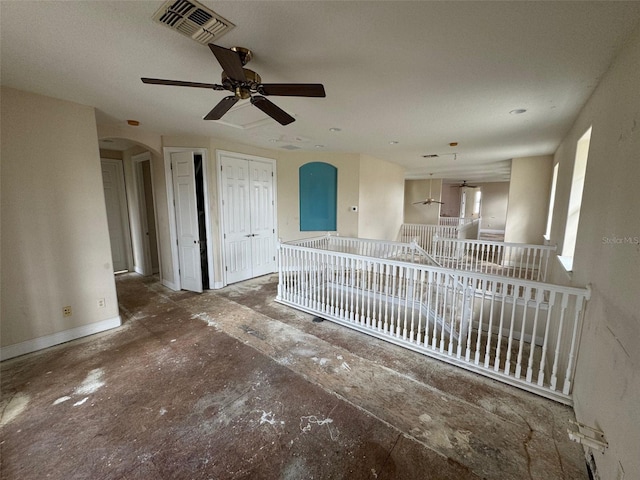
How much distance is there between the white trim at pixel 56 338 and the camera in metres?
2.59

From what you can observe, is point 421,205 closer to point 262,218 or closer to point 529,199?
point 529,199

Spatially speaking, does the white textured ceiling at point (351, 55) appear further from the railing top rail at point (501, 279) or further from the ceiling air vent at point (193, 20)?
the railing top rail at point (501, 279)

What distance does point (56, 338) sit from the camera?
285cm

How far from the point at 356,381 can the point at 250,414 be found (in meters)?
0.91

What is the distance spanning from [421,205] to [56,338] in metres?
12.6

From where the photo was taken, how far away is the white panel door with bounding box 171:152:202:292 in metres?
4.25

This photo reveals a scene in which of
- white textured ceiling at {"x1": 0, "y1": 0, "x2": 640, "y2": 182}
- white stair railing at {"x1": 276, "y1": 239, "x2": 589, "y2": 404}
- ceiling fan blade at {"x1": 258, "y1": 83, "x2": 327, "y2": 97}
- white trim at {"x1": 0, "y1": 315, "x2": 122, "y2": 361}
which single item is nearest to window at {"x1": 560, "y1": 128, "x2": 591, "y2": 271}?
white textured ceiling at {"x1": 0, "y1": 0, "x2": 640, "y2": 182}

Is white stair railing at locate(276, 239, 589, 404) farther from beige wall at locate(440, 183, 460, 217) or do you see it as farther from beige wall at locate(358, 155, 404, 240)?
beige wall at locate(440, 183, 460, 217)

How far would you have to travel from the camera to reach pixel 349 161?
5832 mm

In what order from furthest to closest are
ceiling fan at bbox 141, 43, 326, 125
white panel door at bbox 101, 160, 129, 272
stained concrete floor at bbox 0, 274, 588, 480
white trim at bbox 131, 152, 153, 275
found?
white panel door at bbox 101, 160, 129, 272
white trim at bbox 131, 152, 153, 275
ceiling fan at bbox 141, 43, 326, 125
stained concrete floor at bbox 0, 274, 588, 480

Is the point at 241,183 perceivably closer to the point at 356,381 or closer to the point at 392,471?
the point at 356,381

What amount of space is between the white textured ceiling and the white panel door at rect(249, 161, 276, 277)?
1.79 metres

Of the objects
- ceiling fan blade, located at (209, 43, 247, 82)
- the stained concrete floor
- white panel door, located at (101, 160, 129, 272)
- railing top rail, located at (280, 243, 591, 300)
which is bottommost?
the stained concrete floor

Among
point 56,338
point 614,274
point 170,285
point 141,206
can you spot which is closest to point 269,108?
point 614,274
